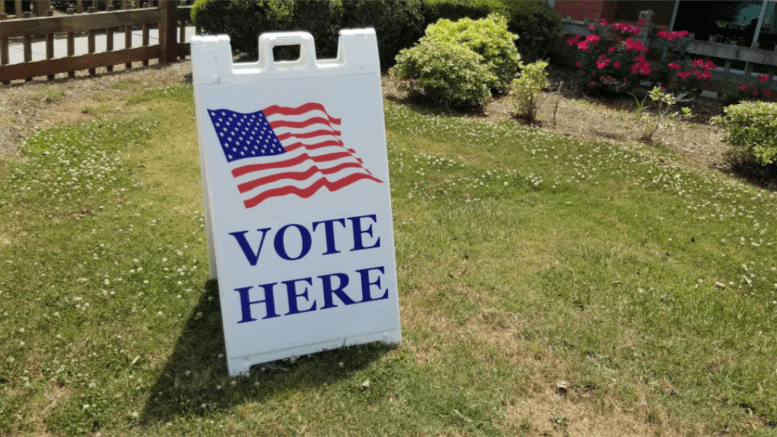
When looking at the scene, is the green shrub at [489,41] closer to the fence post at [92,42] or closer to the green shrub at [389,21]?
the green shrub at [389,21]

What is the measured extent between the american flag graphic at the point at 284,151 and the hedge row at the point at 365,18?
7.47 meters

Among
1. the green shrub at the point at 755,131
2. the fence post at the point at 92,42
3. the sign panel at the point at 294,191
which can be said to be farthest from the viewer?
the fence post at the point at 92,42

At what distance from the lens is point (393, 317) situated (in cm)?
389

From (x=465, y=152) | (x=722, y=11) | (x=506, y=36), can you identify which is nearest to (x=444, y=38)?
(x=506, y=36)

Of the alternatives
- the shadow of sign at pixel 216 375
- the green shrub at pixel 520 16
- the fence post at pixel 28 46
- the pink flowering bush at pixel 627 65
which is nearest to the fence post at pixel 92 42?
the fence post at pixel 28 46

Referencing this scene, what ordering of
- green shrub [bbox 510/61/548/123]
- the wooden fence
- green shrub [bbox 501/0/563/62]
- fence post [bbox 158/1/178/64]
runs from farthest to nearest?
green shrub [bbox 501/0/563/62] → fence post [bbox 158/1/178/64] → the wooden fence → green shrub [bbox 510/61/548/123]

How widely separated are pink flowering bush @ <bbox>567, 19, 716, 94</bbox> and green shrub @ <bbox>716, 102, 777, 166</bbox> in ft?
9.89

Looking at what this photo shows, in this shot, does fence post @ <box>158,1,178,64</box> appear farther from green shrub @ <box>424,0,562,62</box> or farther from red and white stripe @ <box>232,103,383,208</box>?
red and white stripe @ <box>232,103,383,208</box>

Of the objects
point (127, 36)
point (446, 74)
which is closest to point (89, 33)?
point (127, 36)

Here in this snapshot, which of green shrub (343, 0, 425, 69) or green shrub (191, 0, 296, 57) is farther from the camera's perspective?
green shrub (343, 0, 425, 69)

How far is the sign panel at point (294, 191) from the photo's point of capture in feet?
10.7

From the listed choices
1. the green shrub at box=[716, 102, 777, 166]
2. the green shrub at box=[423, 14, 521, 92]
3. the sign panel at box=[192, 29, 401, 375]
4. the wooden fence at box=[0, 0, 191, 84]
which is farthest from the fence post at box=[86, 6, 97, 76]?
the green shrub at box=[716, 102, 777, 166]

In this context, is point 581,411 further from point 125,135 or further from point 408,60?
point 408,60

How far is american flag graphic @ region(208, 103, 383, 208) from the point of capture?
3271mm
